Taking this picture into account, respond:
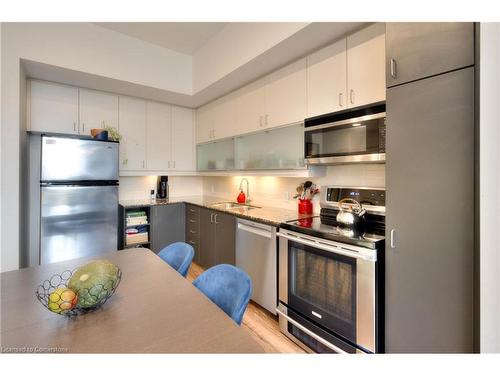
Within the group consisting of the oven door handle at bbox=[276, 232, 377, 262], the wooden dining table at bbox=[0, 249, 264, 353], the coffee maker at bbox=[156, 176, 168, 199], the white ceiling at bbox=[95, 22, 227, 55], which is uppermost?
the white ceiling at bbox=[95, 22, 227, 55]

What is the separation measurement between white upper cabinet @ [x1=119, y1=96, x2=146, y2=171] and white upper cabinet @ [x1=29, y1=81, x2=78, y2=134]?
0.54 meters

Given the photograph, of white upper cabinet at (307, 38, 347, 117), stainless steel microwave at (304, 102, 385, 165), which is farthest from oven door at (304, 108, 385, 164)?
white upper cabinet at (307, 38, 347, 117)

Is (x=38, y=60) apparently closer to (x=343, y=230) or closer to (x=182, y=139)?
(x=182, y=139)

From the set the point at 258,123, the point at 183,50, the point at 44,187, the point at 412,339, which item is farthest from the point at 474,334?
the point at 183,50

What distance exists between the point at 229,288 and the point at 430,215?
1.09m

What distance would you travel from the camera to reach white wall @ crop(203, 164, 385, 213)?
6.72 feet

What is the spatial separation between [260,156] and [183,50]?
1836 mm

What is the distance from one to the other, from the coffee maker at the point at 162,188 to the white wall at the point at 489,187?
3755 mm

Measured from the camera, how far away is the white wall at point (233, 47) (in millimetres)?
2016

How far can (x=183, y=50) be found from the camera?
10.5 feet

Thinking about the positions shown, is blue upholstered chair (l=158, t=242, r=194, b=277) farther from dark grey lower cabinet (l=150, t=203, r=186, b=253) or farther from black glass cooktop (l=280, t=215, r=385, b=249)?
dark grey lower cabinet (l=150, t=203, r=186, b=253)

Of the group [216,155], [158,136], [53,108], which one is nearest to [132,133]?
[158,136]

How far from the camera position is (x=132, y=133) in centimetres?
344
